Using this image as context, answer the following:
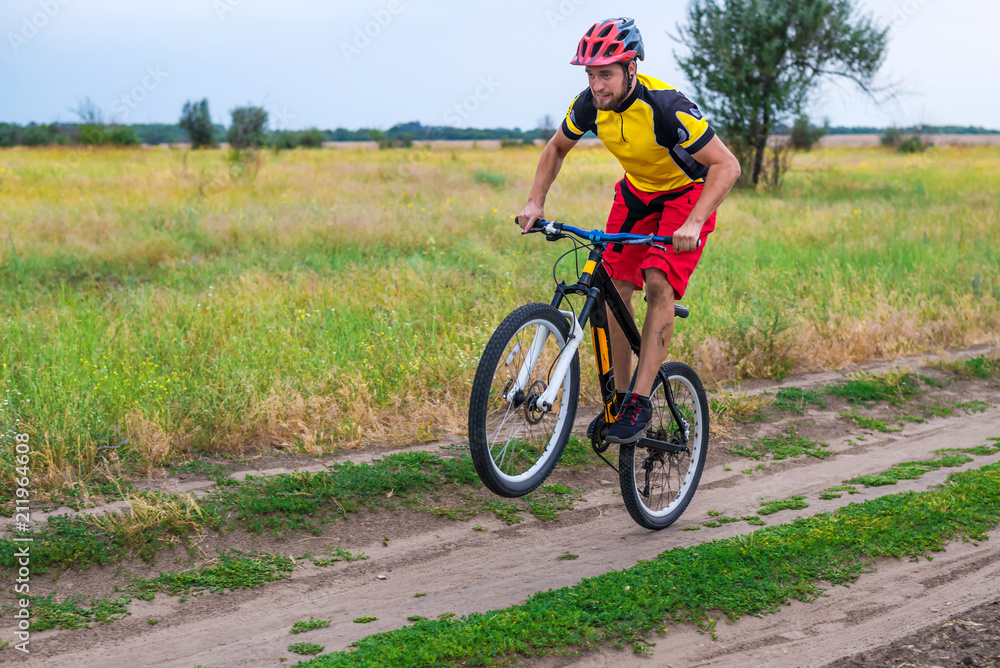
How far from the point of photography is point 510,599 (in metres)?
3.89

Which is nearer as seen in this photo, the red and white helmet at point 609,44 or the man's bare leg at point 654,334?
the red and white helmet at point 609,44

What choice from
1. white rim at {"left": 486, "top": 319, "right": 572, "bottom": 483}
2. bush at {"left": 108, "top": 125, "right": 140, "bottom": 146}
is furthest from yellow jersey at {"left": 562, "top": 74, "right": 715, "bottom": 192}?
bush at {"left": 108, "top": 125, "right": 140, "bottom": 146}

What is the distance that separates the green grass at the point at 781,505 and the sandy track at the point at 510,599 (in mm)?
64

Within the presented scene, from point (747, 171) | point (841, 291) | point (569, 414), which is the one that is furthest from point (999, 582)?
point (747, 171)

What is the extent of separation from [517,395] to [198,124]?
51.3m

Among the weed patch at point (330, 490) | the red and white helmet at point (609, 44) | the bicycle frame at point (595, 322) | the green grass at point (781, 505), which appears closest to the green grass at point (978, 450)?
the green grass at point (781, 505)

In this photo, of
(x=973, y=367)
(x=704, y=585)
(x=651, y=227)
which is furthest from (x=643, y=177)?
(x=973, y=367)

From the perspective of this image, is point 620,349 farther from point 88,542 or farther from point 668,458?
point 88,542

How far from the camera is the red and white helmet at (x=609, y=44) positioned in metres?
3.92

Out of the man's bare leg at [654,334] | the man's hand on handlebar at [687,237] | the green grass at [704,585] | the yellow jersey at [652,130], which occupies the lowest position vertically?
the green grass at [704,585]

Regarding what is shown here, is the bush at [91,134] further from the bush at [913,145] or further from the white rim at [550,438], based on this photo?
the bush at [913,145]

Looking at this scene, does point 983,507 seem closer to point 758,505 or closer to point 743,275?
point 758,505

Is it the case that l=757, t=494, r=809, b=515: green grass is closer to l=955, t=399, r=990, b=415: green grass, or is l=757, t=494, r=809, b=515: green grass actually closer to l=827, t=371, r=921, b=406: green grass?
l=827, t=371, r=921, b=406: green grass

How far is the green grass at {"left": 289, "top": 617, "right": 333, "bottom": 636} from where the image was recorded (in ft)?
11.6
